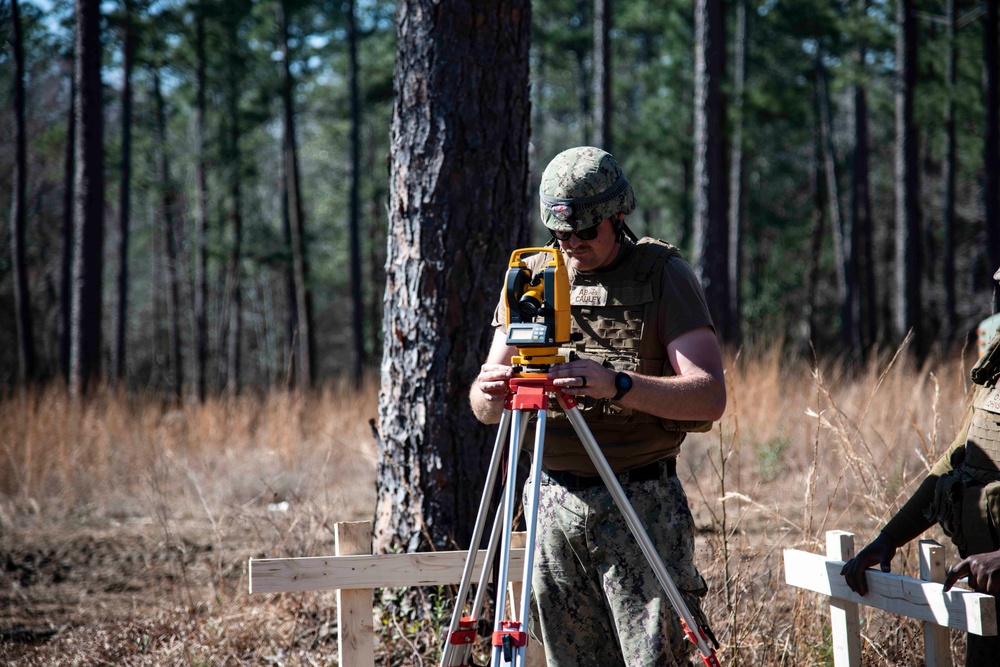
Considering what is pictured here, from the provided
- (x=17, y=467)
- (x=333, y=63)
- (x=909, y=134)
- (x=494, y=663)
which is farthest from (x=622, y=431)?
(x=333, y=63)

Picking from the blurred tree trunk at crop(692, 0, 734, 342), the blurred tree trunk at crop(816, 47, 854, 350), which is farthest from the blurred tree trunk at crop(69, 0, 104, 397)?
the blurred tree trunk at crop(816, 47, 854, 350)

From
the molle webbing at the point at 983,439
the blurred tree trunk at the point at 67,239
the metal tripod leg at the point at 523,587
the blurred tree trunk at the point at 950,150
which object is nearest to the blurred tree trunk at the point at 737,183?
the blurred tree trunk at the point at 950,150

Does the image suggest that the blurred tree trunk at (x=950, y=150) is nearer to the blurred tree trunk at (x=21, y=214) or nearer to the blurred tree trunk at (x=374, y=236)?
the blurred tree trunk at (x=374, y=236)

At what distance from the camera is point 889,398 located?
18.7 ft

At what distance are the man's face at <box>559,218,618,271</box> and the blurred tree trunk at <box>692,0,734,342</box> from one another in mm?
8251

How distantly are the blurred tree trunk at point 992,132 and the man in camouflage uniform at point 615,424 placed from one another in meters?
14.6

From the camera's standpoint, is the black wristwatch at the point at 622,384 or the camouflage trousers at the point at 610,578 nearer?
the black wristwatch at the point at 622,384

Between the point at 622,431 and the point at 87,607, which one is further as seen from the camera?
the point at 87,607

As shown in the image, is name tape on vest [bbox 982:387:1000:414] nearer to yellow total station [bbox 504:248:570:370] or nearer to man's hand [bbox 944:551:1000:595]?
man's hand [bbox 944:551:1000:595]

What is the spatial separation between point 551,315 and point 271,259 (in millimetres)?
20747

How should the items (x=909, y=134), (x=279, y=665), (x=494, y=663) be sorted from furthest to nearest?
(x=909, y=134), (x=279, y=665), (x=494, y=663)

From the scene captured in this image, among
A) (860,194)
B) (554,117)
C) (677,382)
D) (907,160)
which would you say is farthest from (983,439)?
(554,117)

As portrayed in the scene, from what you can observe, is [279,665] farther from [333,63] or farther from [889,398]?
[333,63]

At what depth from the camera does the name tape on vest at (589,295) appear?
2225 mm
